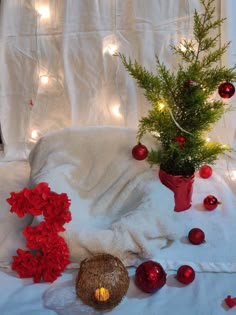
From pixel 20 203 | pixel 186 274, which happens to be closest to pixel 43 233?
pixel 20 203

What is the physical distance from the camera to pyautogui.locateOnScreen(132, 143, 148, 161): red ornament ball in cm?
148

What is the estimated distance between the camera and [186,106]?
1.40 meters

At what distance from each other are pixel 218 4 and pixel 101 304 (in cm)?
131

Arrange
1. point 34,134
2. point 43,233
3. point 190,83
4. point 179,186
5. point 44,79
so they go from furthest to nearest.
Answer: point 34,134, point 44,79, point 179,186, point 190,83, point 43,233

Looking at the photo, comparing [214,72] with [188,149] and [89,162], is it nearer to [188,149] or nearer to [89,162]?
[188,149]

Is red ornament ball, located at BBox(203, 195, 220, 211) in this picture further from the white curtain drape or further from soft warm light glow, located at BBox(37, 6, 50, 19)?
soft warm light glow, located at BBox(37, 6, 50, 19)

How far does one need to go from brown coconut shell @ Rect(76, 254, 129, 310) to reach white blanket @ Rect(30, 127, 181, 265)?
5.1 inches

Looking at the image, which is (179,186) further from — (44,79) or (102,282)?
(44,79)

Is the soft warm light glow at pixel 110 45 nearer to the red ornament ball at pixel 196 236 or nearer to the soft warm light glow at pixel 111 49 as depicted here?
the soft warm light glow at pixel 111 49

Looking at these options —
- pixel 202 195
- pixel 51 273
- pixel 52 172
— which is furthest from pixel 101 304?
pixel 202 195

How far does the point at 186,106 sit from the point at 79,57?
0.66 metres

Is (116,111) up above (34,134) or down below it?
above

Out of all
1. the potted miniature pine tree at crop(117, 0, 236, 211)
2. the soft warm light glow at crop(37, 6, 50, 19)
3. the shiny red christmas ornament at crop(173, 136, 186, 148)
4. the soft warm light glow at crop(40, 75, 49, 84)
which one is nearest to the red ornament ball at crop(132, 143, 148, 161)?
the potted miniature pine tree at crop(117, 0, 236, 211)

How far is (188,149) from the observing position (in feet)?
4.64
